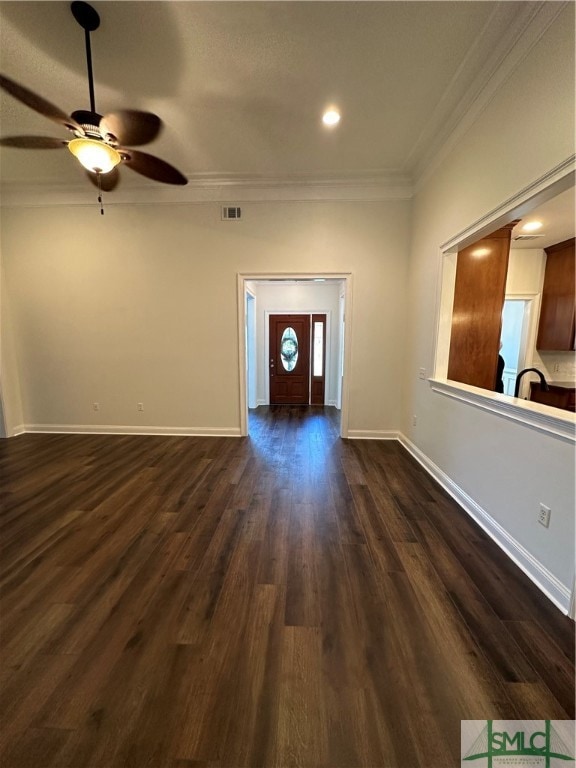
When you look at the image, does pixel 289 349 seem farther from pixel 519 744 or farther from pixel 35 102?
pixel 519 744

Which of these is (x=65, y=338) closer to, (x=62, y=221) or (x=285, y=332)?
(x=62, y=221)

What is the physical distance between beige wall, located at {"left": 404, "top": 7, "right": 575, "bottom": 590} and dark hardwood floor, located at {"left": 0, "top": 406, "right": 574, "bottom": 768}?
31 cm

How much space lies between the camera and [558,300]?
4301 millimetres

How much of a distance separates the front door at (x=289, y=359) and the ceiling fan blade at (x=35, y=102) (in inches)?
180

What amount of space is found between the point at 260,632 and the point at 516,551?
164cm

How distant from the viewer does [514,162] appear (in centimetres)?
183

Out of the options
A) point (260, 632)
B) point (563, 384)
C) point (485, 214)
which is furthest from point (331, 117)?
point (563, 384)

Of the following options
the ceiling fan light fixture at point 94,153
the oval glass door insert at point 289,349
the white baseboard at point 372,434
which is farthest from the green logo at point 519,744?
the oval glass door insert at point 289,349

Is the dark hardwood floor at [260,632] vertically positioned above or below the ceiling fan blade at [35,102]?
below

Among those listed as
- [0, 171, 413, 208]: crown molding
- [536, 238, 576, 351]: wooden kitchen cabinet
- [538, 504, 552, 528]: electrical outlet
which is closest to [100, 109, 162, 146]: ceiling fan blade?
[0, 171, 413, 208]: crown molding

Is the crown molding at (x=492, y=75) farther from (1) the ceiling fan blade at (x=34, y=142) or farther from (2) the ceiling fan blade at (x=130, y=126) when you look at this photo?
(1) the ceiling fan blade at (x=34, y=142)

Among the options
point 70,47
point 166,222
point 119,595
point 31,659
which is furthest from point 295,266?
point 31,659

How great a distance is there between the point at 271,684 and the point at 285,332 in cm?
574

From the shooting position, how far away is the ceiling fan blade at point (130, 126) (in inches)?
73.7
